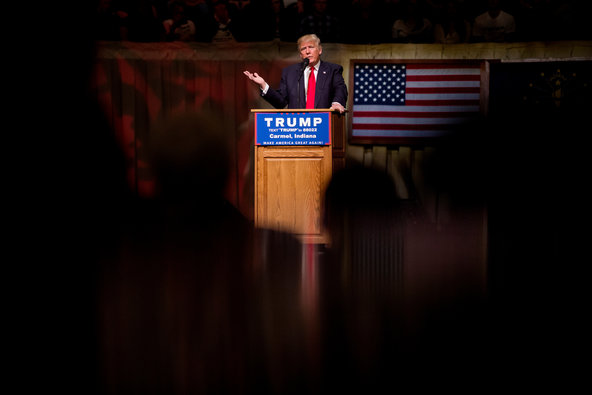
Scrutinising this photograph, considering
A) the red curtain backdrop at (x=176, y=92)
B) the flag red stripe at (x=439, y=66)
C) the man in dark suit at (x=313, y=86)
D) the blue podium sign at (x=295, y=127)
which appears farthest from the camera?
the red curtain backdrop at (x=176, y=92)

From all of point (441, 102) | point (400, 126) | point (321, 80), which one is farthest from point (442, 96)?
point (321, 80)

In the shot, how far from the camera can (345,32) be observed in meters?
4.33

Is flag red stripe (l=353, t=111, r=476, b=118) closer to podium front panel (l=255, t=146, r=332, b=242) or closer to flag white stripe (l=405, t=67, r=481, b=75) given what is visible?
flag white stripe (l=405, t=67, r=481, b=75)

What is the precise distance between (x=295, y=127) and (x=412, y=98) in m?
1.88

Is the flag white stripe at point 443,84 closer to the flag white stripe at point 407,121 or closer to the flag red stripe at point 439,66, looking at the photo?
the flag red stripe at point 439,66

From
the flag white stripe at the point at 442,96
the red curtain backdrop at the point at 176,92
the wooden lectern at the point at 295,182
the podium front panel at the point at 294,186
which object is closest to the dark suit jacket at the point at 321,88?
the wooden lectern at the point at 295,182

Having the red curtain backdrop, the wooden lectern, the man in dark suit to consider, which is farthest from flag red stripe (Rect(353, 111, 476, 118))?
the wooden lectern

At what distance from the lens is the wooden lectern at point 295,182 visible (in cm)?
284

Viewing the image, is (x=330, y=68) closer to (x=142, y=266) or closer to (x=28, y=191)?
(x=142, y=266)

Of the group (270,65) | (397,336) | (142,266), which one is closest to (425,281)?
(397,336)

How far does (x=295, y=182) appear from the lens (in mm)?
2859

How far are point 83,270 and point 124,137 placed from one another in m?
2.57

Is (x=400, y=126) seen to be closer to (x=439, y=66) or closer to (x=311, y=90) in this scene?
(x=439, y=66)

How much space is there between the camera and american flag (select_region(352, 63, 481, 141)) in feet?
14.1
